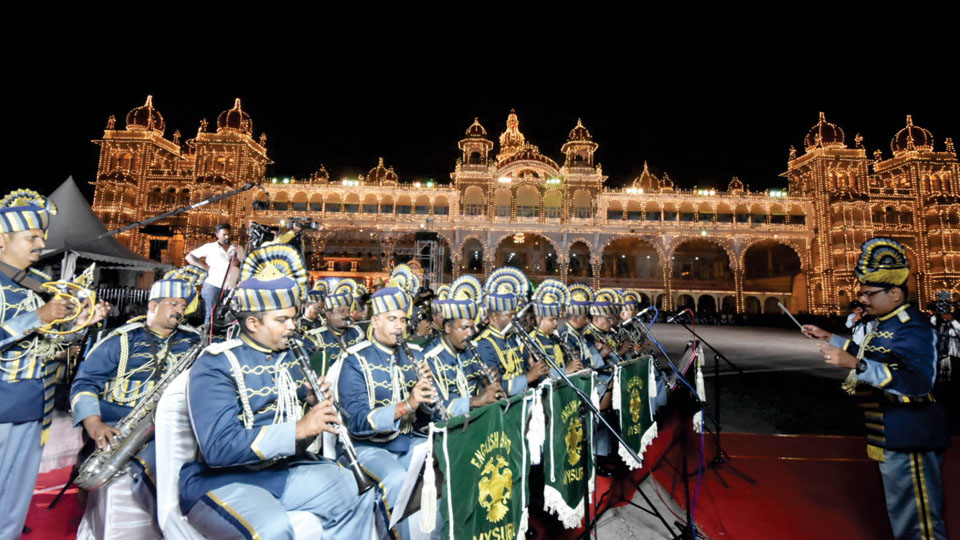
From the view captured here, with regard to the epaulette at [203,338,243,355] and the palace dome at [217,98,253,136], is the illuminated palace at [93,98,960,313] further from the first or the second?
the epaulette at [203,338,243,355]

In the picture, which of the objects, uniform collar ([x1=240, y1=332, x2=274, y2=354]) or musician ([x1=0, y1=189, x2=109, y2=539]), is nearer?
uniform collar ([x1=240, y1=332, x2=274, y2=354])

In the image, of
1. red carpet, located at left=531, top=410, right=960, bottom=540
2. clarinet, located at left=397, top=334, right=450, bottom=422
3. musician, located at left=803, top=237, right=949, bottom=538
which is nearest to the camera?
clarinet, located at left=397, top=334, right=450, bottom=422

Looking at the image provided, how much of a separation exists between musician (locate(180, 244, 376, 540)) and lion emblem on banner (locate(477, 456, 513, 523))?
0.70 meters

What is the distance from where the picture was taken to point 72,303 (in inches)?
106

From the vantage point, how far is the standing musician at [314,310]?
267 inches

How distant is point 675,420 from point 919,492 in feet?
13.2

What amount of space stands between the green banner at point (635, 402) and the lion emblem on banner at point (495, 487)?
1840 mm

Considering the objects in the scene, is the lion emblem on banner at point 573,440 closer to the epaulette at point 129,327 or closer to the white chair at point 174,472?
the white chair at point 174,472

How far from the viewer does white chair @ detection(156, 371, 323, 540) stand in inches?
87.0

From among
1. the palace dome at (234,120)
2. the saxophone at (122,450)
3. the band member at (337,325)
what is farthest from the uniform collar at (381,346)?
the palace dome at (234,120)

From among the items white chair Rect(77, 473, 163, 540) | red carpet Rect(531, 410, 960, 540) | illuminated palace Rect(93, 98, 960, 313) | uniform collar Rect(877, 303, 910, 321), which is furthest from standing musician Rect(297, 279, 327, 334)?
illuminated palace Rect(93, 98, 960, 313)

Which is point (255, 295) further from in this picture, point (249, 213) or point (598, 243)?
point (249, 213)

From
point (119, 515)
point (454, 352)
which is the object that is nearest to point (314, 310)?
point (454, 352)

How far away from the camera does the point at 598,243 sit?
3156 centimetres
